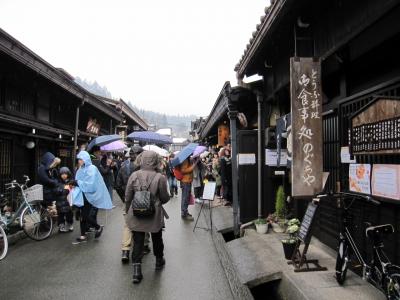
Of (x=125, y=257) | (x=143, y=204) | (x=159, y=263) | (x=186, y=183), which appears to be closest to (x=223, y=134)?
(x=186, y=183)

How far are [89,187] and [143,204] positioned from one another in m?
3.46

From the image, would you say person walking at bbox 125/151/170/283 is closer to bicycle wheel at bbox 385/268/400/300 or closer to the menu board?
the menu board

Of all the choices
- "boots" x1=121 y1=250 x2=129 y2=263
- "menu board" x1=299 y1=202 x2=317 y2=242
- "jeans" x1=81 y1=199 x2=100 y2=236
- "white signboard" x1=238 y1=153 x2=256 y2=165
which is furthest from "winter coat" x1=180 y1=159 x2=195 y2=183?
"menu board" x1=299 y1=202 x2=317 y2=242

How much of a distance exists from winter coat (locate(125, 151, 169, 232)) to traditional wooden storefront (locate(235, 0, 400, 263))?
2.69 m

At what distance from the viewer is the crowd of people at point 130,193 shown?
6.88 metres

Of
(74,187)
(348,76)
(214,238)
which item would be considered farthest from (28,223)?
(348,76)

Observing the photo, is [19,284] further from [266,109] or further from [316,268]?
[266,109]

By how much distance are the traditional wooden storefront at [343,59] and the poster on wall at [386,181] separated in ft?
0.29

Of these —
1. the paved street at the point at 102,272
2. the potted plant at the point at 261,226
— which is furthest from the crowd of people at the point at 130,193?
the potted plant at the point at 261,226

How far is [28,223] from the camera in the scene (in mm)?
9828

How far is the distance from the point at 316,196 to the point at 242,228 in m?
4.43

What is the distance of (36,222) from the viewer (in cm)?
994

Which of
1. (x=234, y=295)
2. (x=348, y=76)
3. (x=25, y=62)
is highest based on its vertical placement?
(x=25, y=62)

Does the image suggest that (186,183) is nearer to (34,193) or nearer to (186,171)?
(186,171)
